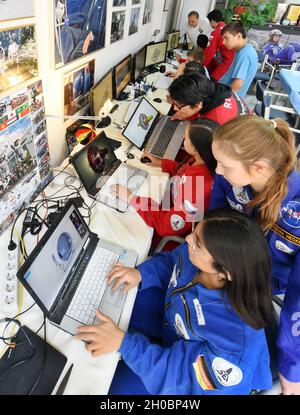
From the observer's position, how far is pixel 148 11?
9.61ft

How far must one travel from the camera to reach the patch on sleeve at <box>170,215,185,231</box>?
1.33 m

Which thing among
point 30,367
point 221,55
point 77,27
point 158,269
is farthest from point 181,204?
point 221,55

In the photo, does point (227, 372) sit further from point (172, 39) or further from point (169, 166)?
point (172, 39)

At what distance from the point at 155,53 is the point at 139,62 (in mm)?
489

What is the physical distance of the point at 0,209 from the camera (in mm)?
1065

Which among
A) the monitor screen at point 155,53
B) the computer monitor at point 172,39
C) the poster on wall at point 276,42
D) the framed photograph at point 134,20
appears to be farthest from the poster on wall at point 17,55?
the poster on wall at point 276,42

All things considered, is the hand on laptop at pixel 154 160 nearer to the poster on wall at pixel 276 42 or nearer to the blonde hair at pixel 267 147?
the blonde hair at pixel 267 147

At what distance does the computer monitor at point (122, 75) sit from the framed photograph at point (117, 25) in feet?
0.61

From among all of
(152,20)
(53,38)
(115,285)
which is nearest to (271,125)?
(115,285)

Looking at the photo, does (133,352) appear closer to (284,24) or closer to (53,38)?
(53,38)

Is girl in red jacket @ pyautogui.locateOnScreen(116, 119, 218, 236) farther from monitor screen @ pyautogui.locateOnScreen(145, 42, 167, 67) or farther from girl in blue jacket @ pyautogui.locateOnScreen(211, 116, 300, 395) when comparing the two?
monitor screen @ pyautogui.locateOnScreen(145, 42, 167, 67)

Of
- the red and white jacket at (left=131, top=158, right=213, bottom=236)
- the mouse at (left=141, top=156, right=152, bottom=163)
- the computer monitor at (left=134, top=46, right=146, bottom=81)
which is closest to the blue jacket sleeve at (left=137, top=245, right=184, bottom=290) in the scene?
the red and white jacket at (left=131, top=158, right=213, bottom=236)

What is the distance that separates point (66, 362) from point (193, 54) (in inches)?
157

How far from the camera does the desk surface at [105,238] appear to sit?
0.77m
